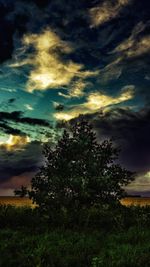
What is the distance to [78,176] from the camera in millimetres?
21422

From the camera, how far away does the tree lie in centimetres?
2123

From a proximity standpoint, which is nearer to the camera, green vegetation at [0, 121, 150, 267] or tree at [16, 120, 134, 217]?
green vegetation at [0, 121, 150, 267]

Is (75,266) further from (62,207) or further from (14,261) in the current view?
(62,207)

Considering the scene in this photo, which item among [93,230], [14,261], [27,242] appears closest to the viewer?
[14,261]

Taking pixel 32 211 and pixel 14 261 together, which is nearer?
pixel 14 261

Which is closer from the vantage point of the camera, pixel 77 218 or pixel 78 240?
pixel 78 240

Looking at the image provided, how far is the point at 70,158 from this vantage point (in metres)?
22.6

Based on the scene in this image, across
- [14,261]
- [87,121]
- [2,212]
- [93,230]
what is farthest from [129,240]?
[87,121]

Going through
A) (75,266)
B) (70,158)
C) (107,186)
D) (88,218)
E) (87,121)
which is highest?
(87,121)

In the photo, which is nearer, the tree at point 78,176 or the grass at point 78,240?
the grass at point 78,240

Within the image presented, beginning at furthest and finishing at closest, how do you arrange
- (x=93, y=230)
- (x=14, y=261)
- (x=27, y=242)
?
(x=93, y=230), (x=27, y=242), (x=14, y=261)

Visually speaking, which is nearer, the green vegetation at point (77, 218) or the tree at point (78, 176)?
the green vegetation at point (77, 218)

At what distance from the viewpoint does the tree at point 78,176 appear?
69.7 feet

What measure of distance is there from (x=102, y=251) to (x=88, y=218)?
5.20 meters
